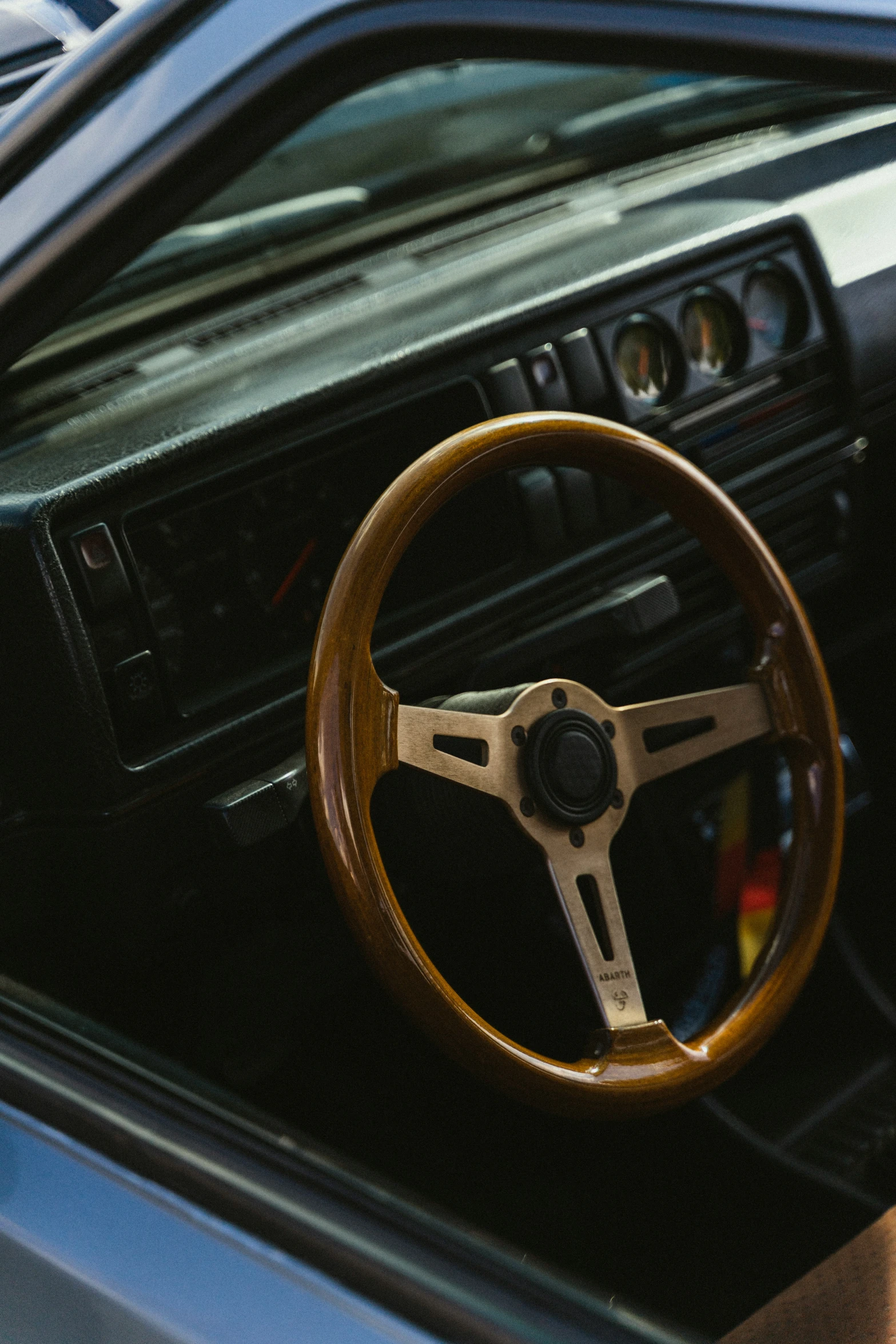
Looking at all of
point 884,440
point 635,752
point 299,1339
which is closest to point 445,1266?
point 299,1339

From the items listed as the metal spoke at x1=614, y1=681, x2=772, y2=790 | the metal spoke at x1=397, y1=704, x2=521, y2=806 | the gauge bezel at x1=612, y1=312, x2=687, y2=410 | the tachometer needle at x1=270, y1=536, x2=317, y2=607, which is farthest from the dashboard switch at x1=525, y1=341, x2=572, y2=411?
the metal spoke at x1=397, y1=704, x2=521, y2=806

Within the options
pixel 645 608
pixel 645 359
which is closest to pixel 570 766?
pixel 645 608

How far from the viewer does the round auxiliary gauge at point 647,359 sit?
1.99 m

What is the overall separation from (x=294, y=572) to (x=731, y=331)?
0.85 m

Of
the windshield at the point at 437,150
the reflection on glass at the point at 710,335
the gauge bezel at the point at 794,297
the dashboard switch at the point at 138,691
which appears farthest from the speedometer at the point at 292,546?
the gauge bezel at the point at 794,297

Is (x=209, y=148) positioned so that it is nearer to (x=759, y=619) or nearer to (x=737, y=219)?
(x=759, y=619)

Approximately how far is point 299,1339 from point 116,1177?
0.19m

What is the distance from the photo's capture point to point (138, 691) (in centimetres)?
157

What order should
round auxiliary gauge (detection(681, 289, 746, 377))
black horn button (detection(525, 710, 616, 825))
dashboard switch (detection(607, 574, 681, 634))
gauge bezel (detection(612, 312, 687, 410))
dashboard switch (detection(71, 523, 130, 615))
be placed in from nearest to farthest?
black horn button (detection(525, 710, 616, 825))
dashboard switch (detection(71, 523, 130, 615))
dashboard switch (detection(607, 574, 681, 634))
gauge bezel (detection(612, 312, 687, 410))
round auxiliary gauge (detection(681, 289, 746, 377))

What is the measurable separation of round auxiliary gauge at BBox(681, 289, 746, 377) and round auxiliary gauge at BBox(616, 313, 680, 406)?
4 cm

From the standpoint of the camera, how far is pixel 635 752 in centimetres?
150

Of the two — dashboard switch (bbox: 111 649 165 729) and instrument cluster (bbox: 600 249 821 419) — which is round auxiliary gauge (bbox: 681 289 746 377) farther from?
dashboard switch (bbox: 111 649 165 729)

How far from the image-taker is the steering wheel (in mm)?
1265

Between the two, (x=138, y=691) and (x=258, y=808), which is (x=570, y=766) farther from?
(x=138, y=691)
